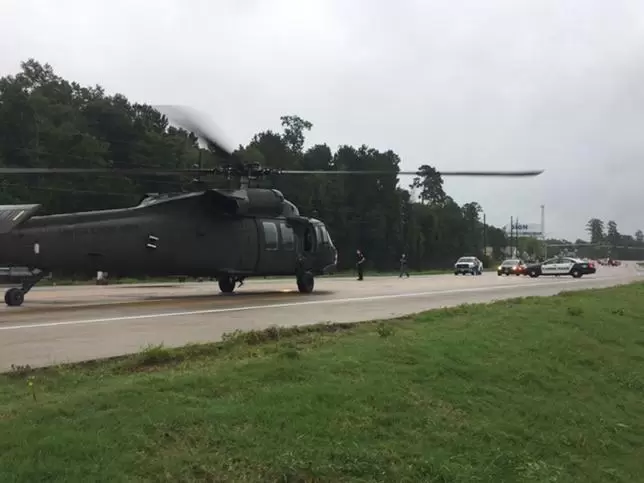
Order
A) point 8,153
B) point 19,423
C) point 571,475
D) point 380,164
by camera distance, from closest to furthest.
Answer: point 19,423 → point 571,475 → point 8,153 → point 380,164

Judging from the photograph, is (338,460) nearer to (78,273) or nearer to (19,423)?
(19,423)

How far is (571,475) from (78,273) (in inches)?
541

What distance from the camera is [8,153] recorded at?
195 feet

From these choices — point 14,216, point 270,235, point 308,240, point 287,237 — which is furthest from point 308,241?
point 14,216

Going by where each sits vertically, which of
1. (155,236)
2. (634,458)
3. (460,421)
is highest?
(155,236)

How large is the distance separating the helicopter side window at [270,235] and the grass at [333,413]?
10.9 m

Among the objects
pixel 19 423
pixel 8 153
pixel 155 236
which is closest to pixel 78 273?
pixel 155 236

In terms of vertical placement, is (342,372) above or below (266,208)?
below

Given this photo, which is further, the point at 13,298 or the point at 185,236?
the point at 185,236

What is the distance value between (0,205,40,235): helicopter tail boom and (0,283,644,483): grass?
854cm

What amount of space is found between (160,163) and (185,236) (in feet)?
163

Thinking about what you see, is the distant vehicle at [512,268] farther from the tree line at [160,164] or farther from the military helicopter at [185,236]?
the military helicopter at [185,236]

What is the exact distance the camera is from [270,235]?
21594 millimetres

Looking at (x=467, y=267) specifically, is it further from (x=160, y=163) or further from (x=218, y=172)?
(x=218, y=172)
